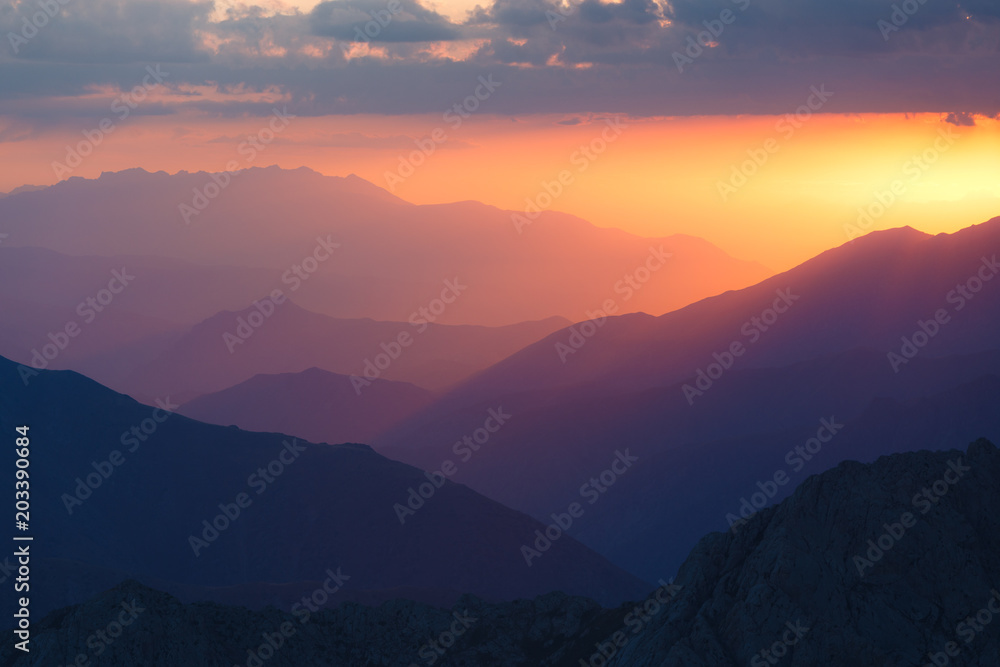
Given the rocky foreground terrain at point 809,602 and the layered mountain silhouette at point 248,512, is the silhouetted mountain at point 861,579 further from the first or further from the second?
the layered mountain silhouette at point 248,512

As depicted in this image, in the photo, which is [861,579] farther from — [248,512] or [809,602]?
[248,512]

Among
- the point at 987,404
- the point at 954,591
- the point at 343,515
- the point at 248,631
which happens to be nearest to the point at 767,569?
the point at 954,591

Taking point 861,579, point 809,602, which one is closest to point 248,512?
point 809,602

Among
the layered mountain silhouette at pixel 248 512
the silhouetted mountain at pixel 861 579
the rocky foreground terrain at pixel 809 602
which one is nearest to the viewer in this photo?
the silhouetted mountain at pixel 861 579

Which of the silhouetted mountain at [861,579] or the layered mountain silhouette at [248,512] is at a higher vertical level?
the silhouetted mountain at [861,579]

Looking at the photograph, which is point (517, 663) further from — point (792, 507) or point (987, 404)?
point (987, 404)

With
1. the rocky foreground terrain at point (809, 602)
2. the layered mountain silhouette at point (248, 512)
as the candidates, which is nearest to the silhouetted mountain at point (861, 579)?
the rocky foreground terrain at point (809, 602)
